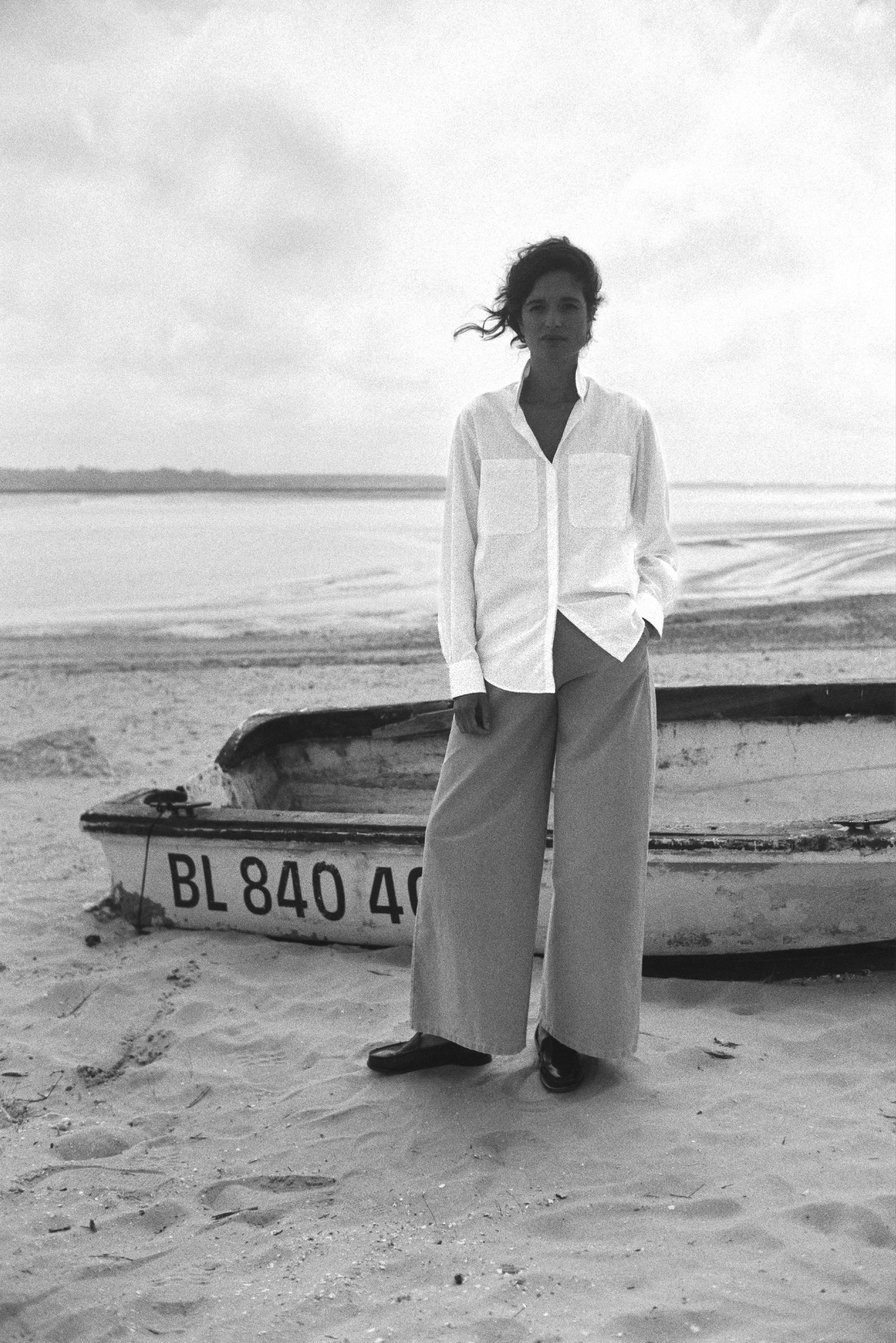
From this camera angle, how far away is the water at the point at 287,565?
→ 1302 centimetres

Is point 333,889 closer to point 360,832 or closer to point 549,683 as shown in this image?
point 360,832

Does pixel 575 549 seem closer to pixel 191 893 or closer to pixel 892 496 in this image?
pixel 191 893

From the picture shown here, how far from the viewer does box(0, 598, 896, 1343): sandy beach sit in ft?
6.70

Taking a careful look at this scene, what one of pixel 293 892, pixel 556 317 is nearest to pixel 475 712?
pixel 556 317

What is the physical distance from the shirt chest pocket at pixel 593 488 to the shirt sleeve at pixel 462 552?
23cm

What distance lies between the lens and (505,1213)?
232cm

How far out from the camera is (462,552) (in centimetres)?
260

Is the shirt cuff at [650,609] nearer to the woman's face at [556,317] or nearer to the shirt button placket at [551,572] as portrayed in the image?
the shirt button placket at [551,572]

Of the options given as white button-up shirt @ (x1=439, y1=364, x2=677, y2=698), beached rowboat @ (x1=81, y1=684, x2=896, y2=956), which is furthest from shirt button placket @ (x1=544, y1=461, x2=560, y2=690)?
beached rowboat @ (x1=81, y1=684, x2=896, y2=956)

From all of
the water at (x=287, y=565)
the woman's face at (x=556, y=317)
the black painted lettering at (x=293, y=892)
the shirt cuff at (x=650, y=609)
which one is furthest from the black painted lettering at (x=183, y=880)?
the water at (x=287, y=565)

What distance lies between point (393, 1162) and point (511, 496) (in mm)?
1547

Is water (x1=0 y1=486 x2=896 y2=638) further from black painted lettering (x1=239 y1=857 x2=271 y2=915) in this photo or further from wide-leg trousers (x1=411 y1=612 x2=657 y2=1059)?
wide-leg trousers (x1=411 y1=612 x2=657 y2=1059)

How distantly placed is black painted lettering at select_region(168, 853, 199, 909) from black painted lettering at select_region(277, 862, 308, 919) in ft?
1.03

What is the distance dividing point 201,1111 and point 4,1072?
2.09 feet
